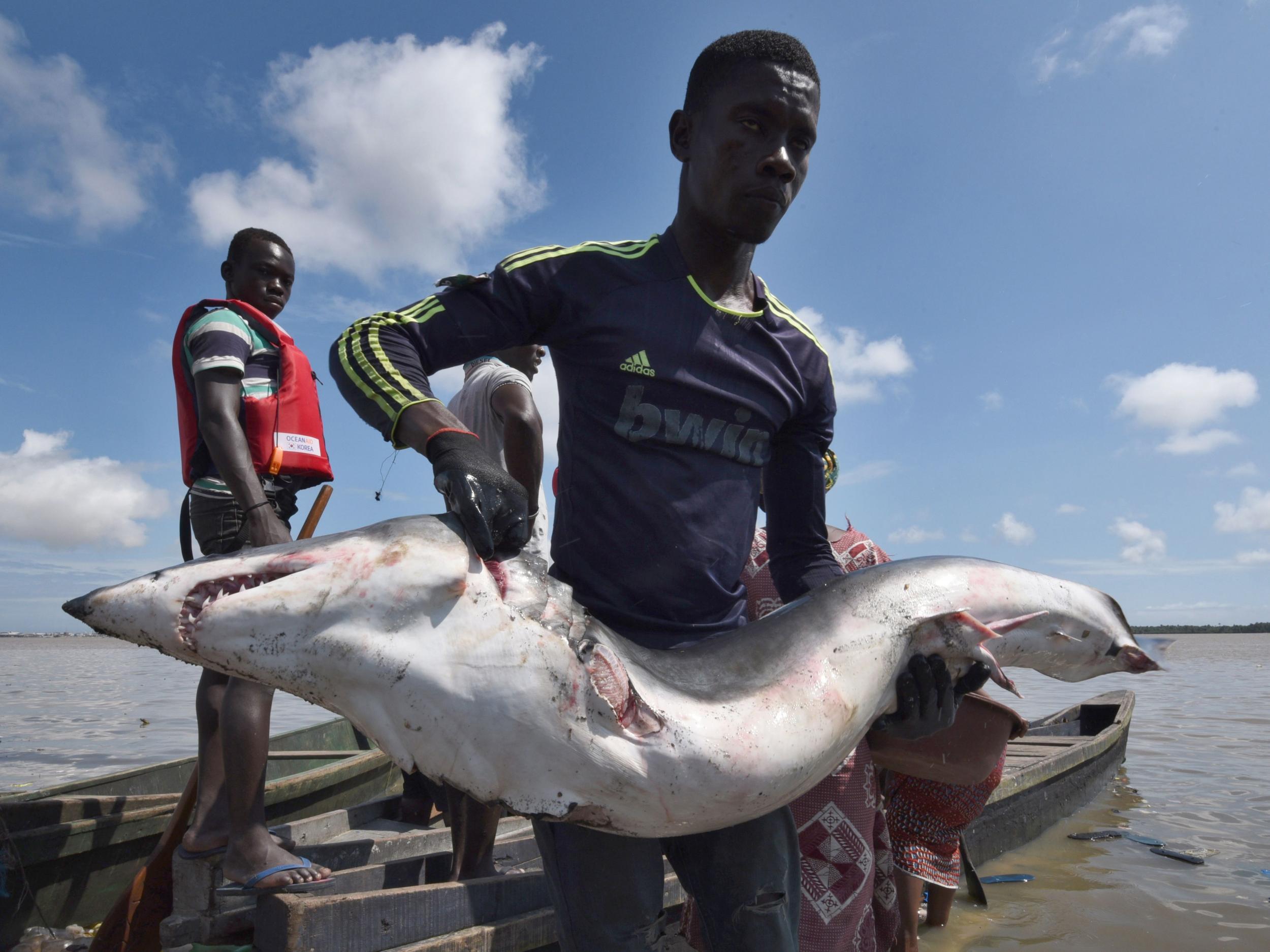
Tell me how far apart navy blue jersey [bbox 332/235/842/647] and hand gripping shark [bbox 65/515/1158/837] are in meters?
0.23

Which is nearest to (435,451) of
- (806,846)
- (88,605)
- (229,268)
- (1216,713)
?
(88,605)

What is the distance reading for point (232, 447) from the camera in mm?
2943

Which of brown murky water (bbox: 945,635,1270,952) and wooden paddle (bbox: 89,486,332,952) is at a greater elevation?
wooden paddle (bbox: 89,486,332,952)

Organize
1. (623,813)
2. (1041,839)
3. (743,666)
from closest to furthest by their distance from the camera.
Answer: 1. (623,813)
2. (743,666)
3. (1041,839)

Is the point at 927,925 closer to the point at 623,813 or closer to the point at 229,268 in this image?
the point at 623,813

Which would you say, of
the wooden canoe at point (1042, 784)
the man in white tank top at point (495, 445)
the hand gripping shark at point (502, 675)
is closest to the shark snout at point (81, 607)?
the hand gripping shark at point (502, 675)

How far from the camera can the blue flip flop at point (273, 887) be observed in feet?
8.21

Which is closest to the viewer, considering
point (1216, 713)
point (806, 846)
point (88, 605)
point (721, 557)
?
point (88, 605)

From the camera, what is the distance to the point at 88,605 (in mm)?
1259

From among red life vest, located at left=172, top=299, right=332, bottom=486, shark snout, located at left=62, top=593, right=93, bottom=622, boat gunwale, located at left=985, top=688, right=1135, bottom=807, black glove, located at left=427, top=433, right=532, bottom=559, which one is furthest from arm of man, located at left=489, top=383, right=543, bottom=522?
boat gunwale, located at left=985, top=688, right=1135, bottom=807

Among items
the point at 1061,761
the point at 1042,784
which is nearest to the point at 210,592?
the point at 1042,784

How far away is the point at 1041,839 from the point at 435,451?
6.41m

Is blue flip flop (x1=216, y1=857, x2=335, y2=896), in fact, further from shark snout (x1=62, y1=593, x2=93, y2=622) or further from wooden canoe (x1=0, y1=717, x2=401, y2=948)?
shark snout (x1=62, y1=593, x2=93, y2=622)

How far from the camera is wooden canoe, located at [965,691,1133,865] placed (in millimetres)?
5355
